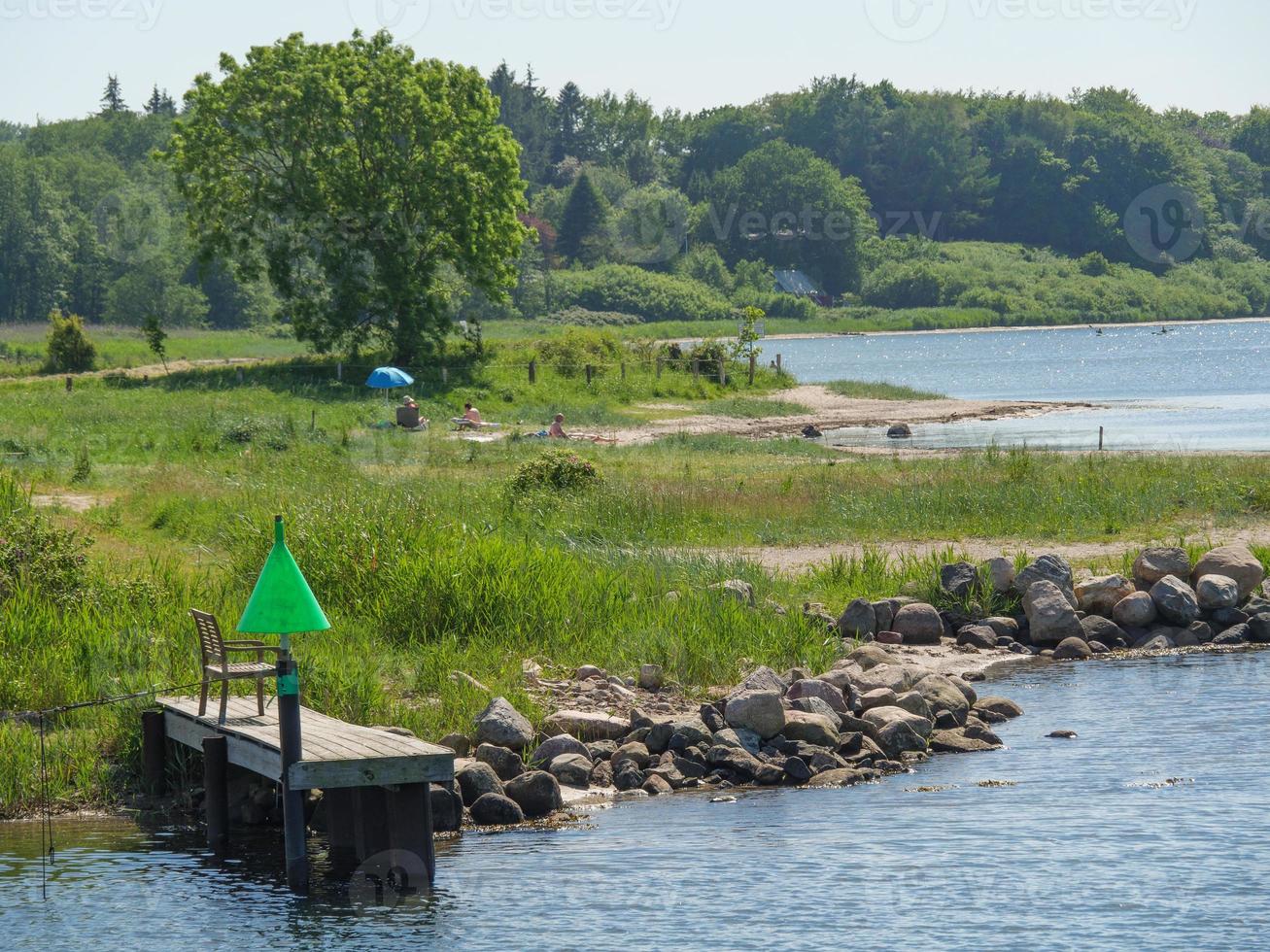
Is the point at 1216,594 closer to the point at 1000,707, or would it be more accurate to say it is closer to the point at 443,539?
the point at 1000,707

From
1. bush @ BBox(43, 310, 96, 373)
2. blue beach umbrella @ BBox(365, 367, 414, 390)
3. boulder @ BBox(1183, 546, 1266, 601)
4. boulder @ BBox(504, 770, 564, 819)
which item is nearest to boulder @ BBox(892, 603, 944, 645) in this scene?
boulder @ BBox(1183, 546, 1266, 601)

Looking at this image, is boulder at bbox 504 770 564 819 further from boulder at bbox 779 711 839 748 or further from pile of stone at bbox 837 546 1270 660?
pile of stone at bbox 837 546 1270 660

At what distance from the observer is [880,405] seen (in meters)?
62.2

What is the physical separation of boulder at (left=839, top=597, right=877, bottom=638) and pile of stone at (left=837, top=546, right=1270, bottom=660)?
12mm

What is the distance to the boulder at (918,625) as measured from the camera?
1989cm

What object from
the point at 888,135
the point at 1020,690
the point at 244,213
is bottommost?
the point at 1020,690

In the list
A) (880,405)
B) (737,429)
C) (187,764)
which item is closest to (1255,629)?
(187,764)

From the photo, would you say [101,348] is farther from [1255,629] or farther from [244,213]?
[1255,629]

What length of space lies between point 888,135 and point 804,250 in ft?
111

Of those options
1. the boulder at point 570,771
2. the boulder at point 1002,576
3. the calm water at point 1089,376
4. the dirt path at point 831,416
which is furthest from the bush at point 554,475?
the calm water at point 1089,376

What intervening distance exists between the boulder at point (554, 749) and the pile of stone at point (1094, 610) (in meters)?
5.96

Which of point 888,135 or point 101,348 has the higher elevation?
point 888,135

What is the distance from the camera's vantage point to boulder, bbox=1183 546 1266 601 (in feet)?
69.6

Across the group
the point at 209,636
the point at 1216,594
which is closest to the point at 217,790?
the point at 209,636
